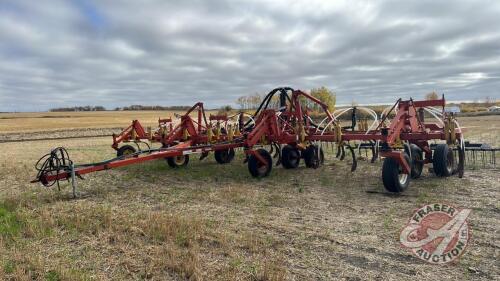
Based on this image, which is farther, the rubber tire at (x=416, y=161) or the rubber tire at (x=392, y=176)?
the rubber tire at (x=416, y=161)

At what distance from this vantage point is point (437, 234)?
5.12 m

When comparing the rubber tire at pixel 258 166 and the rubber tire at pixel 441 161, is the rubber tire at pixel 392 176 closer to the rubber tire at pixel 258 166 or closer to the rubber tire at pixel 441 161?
the rubber tire at pixel 441 161

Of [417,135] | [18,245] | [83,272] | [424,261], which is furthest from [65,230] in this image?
[417,135]

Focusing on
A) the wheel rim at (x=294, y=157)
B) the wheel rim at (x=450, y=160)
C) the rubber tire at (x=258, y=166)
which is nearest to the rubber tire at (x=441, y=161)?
the wheel rim at (x=450, y=160)

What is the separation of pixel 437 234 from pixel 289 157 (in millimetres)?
6628

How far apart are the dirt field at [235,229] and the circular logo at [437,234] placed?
0.13 meters

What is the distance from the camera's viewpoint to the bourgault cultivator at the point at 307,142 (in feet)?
25.4

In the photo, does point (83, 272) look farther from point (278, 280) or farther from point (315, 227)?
point (315, 227)

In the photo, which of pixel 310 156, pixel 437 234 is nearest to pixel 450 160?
pixel 310 156

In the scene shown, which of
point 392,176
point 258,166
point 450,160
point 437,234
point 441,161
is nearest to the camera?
point 437,234

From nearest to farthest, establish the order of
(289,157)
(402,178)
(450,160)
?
(402,178)
(450,160)
(289,157)

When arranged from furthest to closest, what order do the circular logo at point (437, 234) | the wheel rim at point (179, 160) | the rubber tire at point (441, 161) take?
the wheel rim at point (179, 160) → the rubber tire at point (441, 161) → the circular logo at point (437, 234)

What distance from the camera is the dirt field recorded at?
4.14m

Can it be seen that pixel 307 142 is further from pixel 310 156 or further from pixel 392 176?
pixel 392 176
